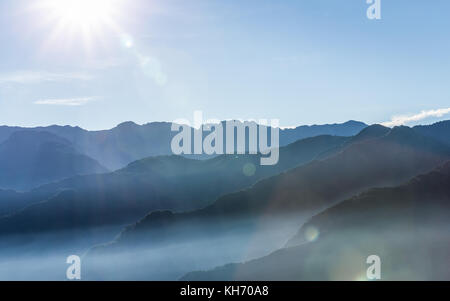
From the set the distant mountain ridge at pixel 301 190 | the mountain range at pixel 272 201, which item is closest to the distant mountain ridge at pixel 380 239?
the mountain range at pixel 272 201

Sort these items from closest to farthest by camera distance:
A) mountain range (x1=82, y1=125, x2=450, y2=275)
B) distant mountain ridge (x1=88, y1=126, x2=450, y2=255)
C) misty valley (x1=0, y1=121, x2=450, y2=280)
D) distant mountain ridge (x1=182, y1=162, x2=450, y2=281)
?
1. distant mountain ridge (x1=182, y1=162, x2=450, y2=281)
2. misty valley (x1=0, y1=121, x2=450, y2=280)
3. mountain range (x1=82, y1=125, x2=450, y2=275)
4. distant mountain ridge (x1=88, y1=126, x2=450, y2=255)

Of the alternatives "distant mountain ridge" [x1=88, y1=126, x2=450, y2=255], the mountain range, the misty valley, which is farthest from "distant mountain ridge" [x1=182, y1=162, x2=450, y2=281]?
"distant mountain ridge" [x1=88, y1=126, x2=450, y2=255]

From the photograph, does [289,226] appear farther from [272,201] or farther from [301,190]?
[301,190]

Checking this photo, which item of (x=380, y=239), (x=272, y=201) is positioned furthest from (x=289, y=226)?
(x=380, y=239)

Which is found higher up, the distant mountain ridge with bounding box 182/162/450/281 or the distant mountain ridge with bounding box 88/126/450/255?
the distant mountain ridge with bounding box 88/126/450/255

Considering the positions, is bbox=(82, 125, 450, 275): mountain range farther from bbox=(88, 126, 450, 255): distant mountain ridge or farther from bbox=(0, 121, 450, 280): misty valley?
bbox=(0, 121, 450, 280): misty valley

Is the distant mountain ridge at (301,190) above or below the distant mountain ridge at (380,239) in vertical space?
above

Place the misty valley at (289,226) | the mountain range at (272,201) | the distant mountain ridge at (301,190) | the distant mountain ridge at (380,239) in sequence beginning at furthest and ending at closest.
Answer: the distant mountain ridge at (301,190) < the mountain range at (272,201) < the misty valley at (289,226) < the distant mountain ridge at (380,239)

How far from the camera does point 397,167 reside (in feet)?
508

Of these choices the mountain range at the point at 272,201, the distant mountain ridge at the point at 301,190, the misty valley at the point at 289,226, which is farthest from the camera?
the distant mountain ridge at the point at 301,190

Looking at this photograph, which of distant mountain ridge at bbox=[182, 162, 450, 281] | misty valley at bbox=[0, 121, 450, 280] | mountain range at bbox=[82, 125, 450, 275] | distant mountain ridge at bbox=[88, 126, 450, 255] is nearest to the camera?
distant mountain ridge at bbox=[182, 162, 450, 281]

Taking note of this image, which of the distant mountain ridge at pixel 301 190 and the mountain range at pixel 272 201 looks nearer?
the mountain range at pixel 272 201

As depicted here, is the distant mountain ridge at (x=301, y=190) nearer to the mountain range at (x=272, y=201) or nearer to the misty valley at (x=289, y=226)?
the mountain range at (x=272, y=201)
